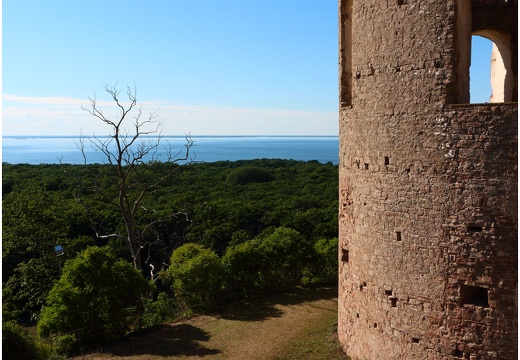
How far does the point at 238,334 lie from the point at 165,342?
1795 mm

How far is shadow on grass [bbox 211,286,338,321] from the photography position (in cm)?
1317

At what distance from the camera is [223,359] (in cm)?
1036

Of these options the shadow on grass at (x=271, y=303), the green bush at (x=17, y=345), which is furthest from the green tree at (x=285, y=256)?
the green bush at (x=17, y=345)

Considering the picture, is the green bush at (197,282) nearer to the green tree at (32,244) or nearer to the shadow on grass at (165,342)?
the shadow on grass at (165,342)

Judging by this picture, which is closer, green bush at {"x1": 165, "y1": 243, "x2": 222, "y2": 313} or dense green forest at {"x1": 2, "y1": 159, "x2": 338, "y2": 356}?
dense green forest at {"x1": 2, "y1": 159, "x2": 338, "y2": 356}

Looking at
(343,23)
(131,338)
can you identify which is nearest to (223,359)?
(131,338)

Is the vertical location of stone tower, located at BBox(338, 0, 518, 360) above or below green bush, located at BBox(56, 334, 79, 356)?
above

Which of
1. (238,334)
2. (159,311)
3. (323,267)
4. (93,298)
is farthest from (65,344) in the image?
(323,267)

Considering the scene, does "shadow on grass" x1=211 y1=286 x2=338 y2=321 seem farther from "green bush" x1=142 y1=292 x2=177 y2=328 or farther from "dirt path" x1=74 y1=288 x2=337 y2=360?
"green bush" x1=142 y1=292 x2=177 y2=328

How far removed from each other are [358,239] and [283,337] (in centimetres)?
383

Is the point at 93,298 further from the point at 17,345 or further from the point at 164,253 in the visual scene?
the point at 164,253

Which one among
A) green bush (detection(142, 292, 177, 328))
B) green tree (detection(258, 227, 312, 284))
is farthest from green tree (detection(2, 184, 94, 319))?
green tree (detection(258, 227, 312, 284))

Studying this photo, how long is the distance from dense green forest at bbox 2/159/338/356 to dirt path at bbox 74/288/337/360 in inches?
33.0

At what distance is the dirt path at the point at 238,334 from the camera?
422 inches
